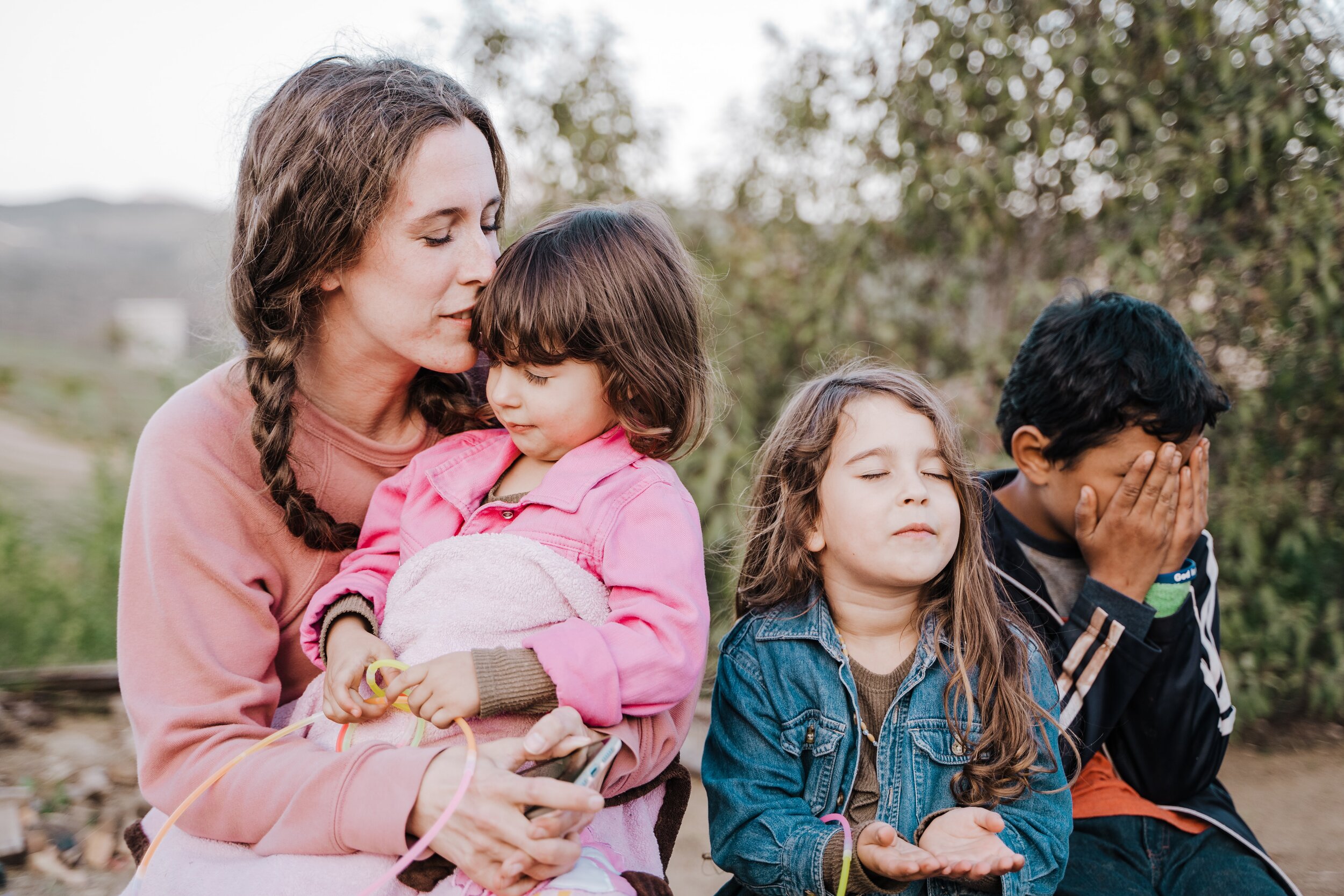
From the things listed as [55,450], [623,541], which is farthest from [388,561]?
[55,450]

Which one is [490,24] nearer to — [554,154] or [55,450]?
[554,154]

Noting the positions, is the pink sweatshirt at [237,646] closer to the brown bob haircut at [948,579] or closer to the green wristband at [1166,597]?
the brown bob haircut at [948,579]

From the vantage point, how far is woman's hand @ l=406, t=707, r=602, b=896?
1.45 meters

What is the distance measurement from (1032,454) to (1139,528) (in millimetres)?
329

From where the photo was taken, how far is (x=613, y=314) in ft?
5.90

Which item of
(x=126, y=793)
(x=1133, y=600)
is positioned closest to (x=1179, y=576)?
(x=1133, y=600)

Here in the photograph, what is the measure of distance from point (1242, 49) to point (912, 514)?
295 cm

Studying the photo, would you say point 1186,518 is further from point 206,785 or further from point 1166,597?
point 206,785

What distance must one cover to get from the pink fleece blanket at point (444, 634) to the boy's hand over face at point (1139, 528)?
3.54 feet

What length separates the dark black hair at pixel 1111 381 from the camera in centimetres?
215

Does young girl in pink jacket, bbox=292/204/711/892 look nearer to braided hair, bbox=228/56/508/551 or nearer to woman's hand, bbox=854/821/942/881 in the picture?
braided hair, bbox=228/56/508/551

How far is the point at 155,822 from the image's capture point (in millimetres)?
1908

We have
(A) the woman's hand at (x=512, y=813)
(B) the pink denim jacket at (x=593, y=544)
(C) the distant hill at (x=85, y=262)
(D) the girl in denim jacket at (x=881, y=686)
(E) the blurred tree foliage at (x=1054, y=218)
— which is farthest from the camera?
(C) the distant hill at (x=85, y=262)

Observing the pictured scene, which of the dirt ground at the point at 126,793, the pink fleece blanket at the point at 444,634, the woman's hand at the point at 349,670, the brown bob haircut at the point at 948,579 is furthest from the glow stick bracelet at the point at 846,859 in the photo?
the dirt ground at the point at 126,793
